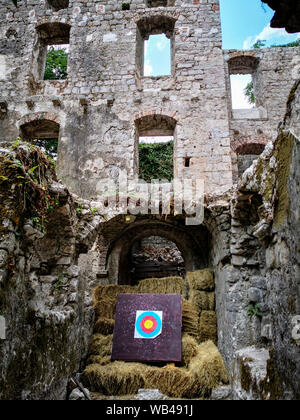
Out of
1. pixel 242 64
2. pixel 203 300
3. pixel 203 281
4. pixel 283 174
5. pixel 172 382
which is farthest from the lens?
pixel 242 64

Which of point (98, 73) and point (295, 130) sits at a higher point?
point (98, 73)

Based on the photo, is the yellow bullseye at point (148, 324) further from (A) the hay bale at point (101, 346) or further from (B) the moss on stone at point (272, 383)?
(B) the moss on stone at point (272, 383)

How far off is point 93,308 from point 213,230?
2.73 meters

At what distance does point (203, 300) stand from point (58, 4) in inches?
391

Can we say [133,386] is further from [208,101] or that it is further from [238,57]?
[238,57]

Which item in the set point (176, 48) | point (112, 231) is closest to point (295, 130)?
point (112, 231)

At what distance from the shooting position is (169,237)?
8.40 meters

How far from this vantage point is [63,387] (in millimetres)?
4293

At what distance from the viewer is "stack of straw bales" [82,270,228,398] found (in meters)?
4.70

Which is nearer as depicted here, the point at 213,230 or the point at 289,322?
the point at 289,322

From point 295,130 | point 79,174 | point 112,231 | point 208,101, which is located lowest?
point 295,130

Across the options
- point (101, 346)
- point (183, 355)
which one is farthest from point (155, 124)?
point (183, 355)

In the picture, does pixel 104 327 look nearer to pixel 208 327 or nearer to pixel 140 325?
pixel 140 325

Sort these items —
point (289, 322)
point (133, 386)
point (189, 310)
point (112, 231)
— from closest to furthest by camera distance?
1. point (289, 322)
2. point (133, 386)
3. point (189, 310)
4. point (112, 231)
